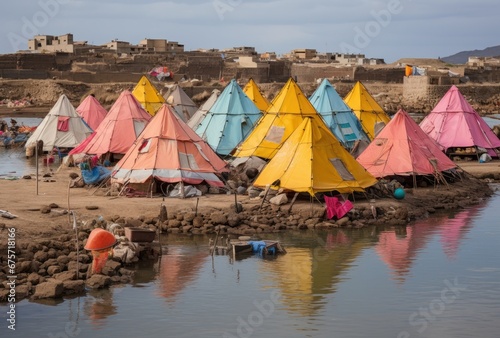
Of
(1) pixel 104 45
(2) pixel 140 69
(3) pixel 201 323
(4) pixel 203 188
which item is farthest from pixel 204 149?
(1) pixel 104 45

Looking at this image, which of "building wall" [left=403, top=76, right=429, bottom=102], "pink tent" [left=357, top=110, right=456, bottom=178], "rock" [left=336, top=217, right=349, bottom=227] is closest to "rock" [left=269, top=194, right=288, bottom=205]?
"rock" [left=336, top=217, right=349, bottom=227]

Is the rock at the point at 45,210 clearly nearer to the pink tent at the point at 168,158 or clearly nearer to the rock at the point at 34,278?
the pink tent at the point at 168,158

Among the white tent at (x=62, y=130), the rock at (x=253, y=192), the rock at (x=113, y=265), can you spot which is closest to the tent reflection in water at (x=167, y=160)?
the rock at (x=253, y=192)

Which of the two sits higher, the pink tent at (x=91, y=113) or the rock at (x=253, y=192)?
the pink tent at (x=91, y=113)

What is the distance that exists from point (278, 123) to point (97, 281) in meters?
11.0

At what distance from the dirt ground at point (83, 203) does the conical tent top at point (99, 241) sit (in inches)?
71.1

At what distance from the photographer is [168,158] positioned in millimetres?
20922

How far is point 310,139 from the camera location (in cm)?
2038

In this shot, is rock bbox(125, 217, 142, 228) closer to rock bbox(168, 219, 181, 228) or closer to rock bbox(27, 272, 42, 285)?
rock bbox(168, 219, 181, 228)

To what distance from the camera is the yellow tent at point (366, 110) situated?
30.4 m

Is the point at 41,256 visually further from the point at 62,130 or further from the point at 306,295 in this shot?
the point at 62,130

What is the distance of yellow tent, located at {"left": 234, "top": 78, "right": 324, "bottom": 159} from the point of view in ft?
80.1

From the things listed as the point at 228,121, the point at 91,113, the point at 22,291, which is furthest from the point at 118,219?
the point at 91,113

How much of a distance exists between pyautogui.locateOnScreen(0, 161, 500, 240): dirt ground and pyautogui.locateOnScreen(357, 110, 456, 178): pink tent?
539 mm
